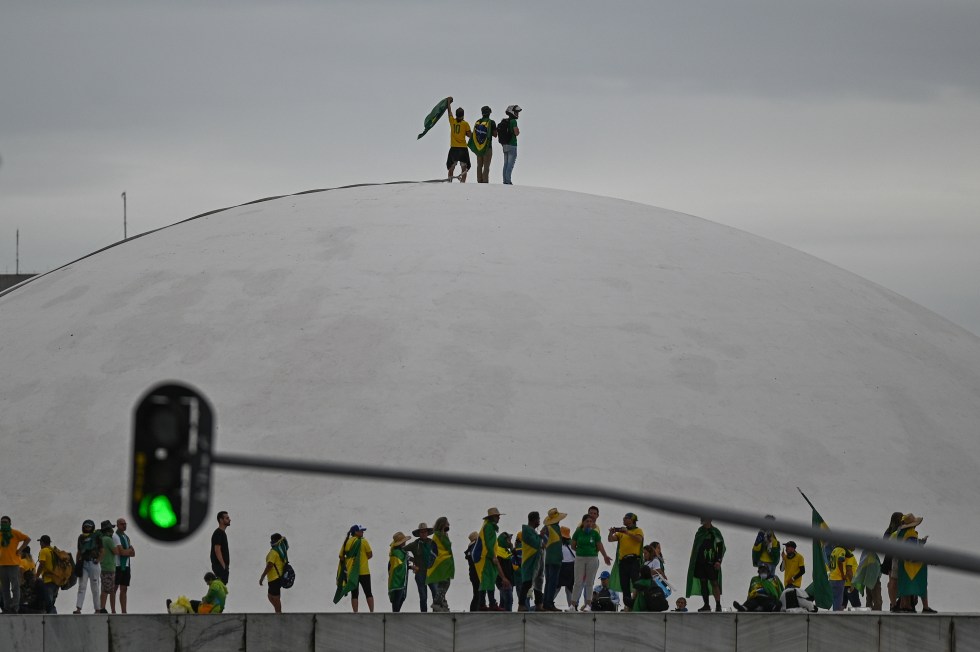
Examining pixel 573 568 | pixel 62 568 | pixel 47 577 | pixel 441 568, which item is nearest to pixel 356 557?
pixel 441 568

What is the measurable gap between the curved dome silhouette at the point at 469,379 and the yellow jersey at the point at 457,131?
44.0 inches

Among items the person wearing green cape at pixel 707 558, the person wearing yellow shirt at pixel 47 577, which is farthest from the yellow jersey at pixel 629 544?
the person wearing yellow shirt at pixel 47 577

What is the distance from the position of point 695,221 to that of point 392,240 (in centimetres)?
661

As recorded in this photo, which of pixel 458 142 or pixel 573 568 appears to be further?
pixel 458 142

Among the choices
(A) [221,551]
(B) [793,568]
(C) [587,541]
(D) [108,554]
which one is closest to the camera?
(C) [587,541]

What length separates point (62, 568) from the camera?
1748 cm

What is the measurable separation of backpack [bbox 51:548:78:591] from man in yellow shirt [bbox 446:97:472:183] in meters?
10.5

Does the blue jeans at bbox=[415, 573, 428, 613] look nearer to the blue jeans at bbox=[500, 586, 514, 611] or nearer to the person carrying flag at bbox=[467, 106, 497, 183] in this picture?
the blue jeans at bbox=[500, 586, 514, 611]

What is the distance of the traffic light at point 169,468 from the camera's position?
6.70m

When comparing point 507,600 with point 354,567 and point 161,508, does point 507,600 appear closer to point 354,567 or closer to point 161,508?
point 354,567

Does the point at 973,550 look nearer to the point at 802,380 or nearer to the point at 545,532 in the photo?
the point at 802,380

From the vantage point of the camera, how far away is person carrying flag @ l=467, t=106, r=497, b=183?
25081mm

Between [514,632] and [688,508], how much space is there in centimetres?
930

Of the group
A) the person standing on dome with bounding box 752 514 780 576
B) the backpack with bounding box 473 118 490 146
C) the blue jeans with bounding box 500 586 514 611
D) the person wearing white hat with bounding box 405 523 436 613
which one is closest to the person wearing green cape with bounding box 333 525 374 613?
the person wearing white hat with bounding box 405 523 436 613
